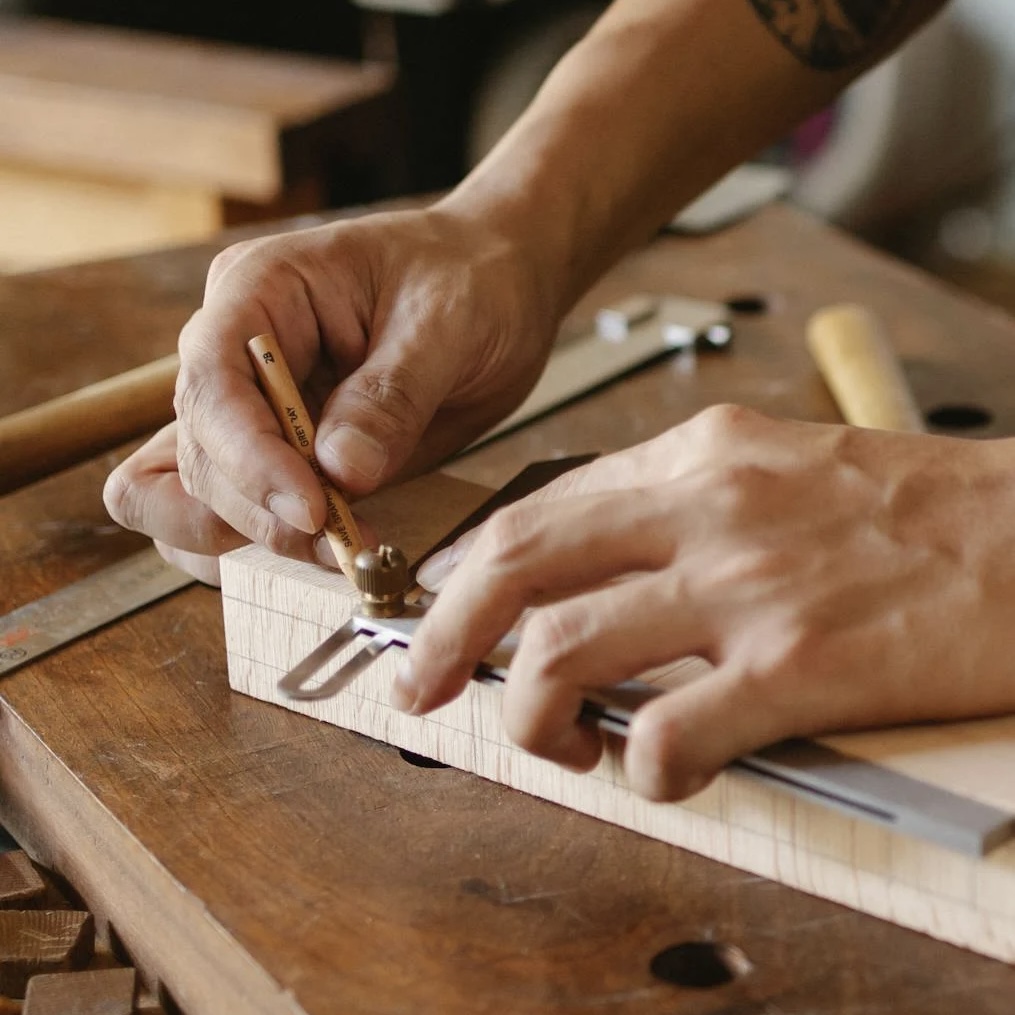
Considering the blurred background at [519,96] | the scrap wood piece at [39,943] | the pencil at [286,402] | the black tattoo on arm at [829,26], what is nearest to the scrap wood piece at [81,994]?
the scrap wood piece at [39,943]

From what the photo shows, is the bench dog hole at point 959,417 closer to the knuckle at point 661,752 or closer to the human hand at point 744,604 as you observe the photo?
the human hand at point 744,604

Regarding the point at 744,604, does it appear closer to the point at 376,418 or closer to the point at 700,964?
the point at 700,964

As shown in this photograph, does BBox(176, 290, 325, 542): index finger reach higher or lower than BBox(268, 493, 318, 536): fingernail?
higher

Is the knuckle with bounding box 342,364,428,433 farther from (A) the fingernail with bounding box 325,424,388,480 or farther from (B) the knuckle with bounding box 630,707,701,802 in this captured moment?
(B) the knuckle with bounding box 630,707,701,802

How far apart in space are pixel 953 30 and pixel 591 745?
325cm

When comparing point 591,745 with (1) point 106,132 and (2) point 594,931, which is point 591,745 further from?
(1) point 106,132

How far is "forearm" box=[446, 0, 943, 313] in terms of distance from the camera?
3.92 ft

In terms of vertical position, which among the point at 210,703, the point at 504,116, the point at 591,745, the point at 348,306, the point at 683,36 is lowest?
the point at 504,116

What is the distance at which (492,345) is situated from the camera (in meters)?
1.08

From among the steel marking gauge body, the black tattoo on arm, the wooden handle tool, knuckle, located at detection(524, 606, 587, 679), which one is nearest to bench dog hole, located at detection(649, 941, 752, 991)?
knuckle, located at detection(524, 606, 587, 679)

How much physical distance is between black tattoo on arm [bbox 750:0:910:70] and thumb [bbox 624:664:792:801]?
89 centimetres

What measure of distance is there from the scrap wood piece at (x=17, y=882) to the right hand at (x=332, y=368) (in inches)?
→ 10.2

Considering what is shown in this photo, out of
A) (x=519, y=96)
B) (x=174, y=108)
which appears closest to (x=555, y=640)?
(x=174, y=108)

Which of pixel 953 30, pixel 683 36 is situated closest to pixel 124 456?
pixel 683 36
